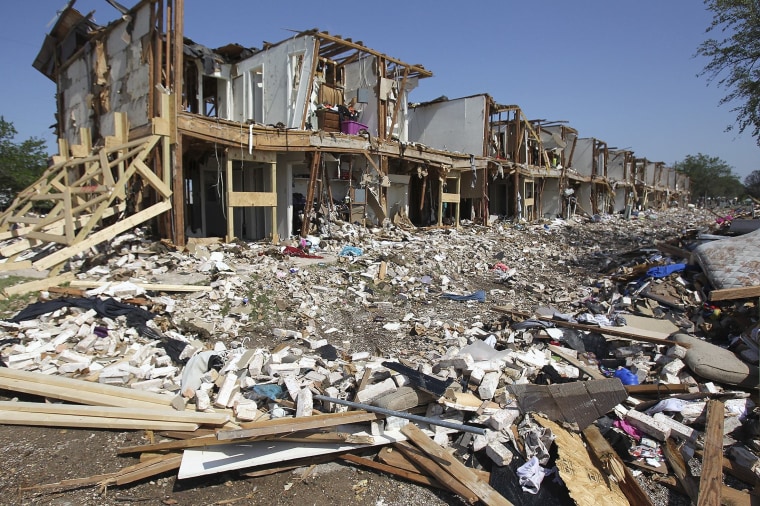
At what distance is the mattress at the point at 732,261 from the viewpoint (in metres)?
5.94

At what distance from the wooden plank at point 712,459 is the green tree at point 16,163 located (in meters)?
25.7

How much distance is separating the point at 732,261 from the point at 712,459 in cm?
480

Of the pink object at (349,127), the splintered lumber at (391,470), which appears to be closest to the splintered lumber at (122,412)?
the splintered lumber at (391,470)

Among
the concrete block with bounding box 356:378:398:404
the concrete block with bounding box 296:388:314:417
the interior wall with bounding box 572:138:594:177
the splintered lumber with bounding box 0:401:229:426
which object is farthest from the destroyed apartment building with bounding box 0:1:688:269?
the interior wall with bounding box 572:138:594:177

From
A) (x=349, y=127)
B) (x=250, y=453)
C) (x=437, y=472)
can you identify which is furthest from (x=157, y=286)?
(x=349, y=127)

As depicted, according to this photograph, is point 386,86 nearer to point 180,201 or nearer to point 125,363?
point 180,201

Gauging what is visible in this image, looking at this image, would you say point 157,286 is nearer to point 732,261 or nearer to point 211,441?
point 211,441

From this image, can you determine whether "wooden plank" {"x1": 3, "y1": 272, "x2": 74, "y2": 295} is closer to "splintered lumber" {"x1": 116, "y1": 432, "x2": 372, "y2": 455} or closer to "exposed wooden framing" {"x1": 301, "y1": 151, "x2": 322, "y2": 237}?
"splintered lumber" {"x1": 116, "y1": 432, "x2": 372, "y2": 455}

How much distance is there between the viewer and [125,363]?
4.48 meters

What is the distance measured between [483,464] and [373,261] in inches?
250

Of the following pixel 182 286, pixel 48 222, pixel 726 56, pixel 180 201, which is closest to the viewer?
pixel 182 286

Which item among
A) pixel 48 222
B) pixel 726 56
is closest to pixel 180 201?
pixel 48 222

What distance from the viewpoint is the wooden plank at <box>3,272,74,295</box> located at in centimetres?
607

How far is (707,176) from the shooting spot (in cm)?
5947
